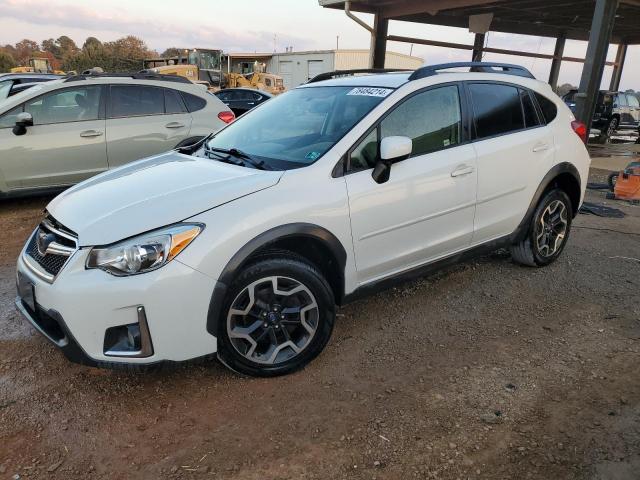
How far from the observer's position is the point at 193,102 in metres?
7.05

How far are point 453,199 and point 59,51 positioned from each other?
268ft

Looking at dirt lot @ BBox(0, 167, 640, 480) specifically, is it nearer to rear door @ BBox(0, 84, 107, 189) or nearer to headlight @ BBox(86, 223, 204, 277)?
headlight @ BBox(86, 223, 204, 277)

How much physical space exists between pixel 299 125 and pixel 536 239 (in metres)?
2.40

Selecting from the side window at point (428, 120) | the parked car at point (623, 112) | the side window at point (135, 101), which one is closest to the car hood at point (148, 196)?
the side window at point (428, 120)

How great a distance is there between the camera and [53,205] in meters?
3.10

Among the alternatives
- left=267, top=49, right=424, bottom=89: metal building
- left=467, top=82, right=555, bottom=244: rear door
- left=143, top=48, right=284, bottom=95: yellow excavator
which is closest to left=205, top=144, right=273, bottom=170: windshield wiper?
left=467, top=82, right=555, bottom=244: rear door

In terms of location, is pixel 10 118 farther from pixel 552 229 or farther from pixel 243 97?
pixel 243 97

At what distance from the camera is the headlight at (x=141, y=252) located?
243 cm

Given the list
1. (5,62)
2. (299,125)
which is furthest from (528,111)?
(5,62)

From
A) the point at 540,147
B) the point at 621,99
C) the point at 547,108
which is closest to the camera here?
the point at 540,147

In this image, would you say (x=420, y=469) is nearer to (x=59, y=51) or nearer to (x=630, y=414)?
(x=630, y=414)

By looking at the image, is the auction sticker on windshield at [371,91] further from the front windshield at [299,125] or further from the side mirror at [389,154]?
→ the side mirror at [389,154]

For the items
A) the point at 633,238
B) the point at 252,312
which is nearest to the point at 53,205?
the point at 252,312

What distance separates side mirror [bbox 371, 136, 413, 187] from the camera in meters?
2.99
